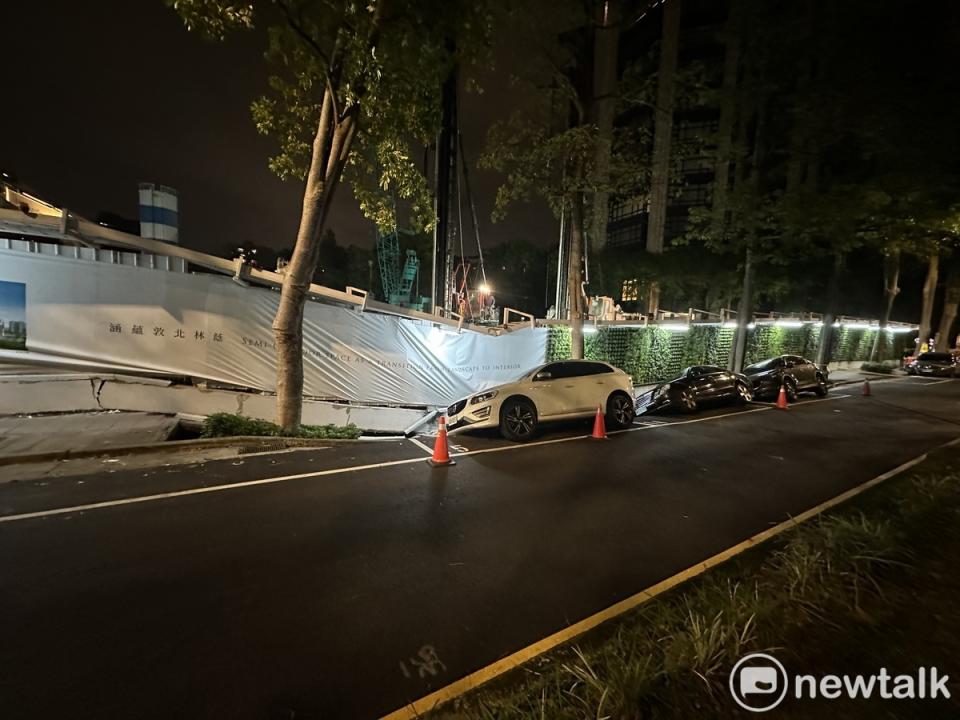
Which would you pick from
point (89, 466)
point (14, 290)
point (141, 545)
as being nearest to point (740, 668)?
point (141, 545)

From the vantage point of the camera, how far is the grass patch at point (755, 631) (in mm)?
2430

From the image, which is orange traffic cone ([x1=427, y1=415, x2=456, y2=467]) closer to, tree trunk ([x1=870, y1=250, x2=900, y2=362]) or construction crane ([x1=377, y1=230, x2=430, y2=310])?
construction crane ([x1=377, y1=230, x2=430, y2=310])

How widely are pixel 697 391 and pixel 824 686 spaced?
10882 millimetres

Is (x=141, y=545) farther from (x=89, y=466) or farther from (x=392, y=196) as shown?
(x=392, y=196)

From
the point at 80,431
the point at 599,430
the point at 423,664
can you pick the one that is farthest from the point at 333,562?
the point at 80,431

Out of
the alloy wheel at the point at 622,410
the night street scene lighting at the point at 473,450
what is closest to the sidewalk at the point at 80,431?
the night street scene lighting at the point at 473,450

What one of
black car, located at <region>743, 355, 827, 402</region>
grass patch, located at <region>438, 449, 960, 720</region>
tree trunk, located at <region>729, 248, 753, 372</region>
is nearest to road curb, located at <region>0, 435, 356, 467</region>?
grass patch, located at <region>438, 449, 960, 720</region>

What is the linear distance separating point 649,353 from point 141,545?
16265mm

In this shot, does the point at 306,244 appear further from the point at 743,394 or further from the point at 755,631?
the point at 743,394

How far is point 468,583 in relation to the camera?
3.88 metres

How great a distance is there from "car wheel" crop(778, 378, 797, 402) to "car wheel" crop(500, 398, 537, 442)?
33.2 ft

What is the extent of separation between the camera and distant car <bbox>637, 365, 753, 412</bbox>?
12375 millimetres

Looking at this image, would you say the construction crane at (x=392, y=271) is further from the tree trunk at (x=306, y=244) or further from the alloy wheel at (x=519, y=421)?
the alloy wheel at (x=519, y=421)

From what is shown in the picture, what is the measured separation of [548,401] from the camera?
31.3 feet
